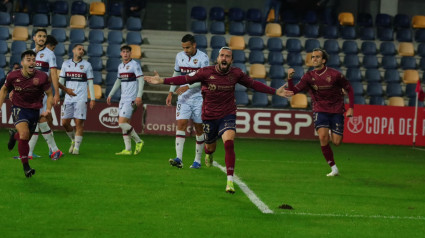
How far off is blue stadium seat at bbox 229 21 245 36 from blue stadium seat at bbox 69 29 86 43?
5714mm

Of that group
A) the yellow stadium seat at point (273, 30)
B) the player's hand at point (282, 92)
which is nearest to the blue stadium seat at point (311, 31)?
the yellow stadium seat at point (273, 30)

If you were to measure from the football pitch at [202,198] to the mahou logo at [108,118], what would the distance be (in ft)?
19.5

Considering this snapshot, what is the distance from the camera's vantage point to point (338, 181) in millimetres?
11281

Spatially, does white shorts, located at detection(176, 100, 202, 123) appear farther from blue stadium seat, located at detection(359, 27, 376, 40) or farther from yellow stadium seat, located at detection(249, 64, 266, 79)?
blue stadium seat, located at detection(359, 27, 376, 40)

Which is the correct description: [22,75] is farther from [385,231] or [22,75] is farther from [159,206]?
[385,231]

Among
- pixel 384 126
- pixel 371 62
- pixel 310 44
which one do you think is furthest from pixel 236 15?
pixel 384 126

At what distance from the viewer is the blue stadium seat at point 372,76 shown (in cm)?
2555

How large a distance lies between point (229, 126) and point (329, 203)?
6.17 ft

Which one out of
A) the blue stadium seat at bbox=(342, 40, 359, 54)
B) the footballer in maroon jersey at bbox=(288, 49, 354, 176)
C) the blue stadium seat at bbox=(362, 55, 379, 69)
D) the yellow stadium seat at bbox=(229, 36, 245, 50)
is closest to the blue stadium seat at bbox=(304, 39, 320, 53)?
the blue stadium seat at bbox=(342, 40, 359, 54)

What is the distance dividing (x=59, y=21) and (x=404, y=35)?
13.7m

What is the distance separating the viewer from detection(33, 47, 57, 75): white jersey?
12891 mm

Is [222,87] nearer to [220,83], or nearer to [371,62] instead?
[220,83]

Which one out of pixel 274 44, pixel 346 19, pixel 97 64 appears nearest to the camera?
pixel 97 64

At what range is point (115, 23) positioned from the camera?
85.3ft
